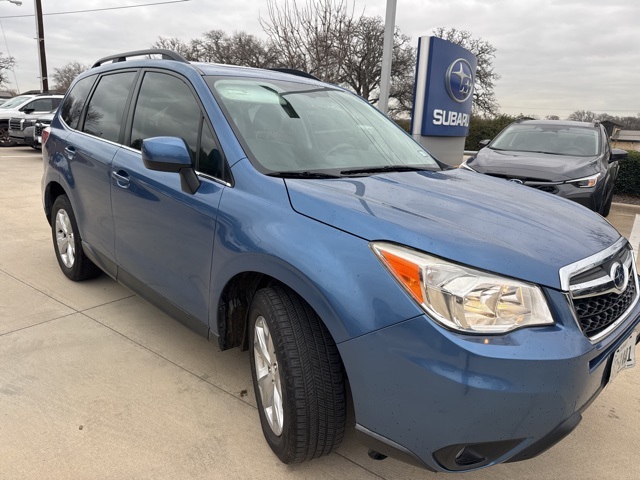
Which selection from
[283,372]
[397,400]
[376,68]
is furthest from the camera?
[376,68]

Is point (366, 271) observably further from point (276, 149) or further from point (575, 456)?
point (575, 456)

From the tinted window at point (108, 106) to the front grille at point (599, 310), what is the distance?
2.85 m

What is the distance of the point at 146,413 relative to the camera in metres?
2.53

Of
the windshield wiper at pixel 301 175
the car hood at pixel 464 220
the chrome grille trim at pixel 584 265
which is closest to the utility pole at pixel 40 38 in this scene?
the windshield wiper at pixel 301 175

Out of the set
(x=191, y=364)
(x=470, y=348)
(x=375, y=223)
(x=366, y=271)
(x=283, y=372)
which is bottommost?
(x=191, y=364)

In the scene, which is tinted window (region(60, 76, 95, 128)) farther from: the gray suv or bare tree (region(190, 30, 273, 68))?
bare tree (region(190, 30, 273, 68))

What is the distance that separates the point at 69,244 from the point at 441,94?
8.53m

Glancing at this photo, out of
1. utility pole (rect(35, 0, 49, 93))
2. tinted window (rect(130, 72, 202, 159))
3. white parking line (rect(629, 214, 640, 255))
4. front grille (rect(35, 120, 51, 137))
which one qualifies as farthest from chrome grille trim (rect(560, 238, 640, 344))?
utility pole (rect(35, 0, 49, 93))

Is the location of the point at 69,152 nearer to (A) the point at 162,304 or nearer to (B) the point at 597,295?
(A) the point at 162,304

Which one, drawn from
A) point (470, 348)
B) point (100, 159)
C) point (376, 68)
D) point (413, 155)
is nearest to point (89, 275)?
point (100, 159)

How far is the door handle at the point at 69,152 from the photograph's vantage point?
147 inches

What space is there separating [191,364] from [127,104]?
1725mm

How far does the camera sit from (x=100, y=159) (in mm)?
3326

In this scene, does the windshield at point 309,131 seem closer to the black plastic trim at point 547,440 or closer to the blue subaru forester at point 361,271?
the blue subaru forester at point 361,271
